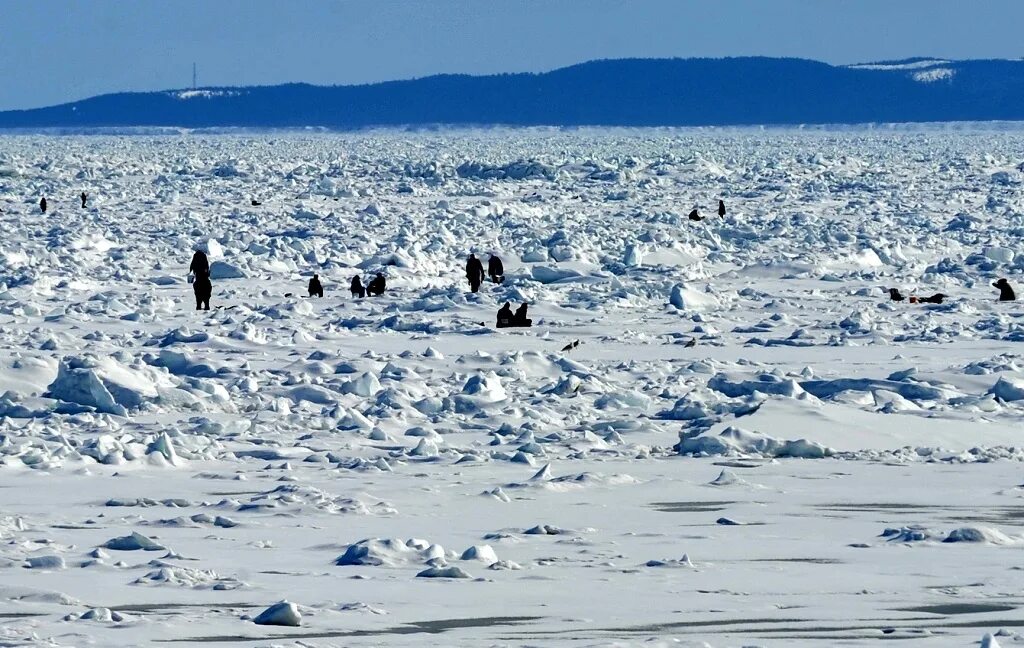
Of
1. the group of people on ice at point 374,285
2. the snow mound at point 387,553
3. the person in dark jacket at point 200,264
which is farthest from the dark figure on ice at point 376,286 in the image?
the snow mound at point 387,553

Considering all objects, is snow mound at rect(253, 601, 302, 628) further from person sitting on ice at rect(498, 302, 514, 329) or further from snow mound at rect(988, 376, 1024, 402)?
person sitting on ice at rect(498, 302, 514, 329)

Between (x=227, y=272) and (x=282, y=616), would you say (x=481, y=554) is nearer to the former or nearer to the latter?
(x=282, y=616)

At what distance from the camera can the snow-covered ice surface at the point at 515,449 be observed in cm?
514

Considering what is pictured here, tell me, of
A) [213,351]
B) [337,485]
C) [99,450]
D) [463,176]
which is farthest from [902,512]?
[463,176]

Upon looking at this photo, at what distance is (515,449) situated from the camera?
840 cm

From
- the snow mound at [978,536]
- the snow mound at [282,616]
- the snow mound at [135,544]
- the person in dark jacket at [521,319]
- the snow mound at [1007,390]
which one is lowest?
the person in dark jacket at [521,319]

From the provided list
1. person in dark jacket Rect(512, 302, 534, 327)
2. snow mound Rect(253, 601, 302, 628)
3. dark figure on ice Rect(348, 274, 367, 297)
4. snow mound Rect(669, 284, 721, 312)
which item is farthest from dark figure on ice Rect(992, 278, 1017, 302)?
snow mound Rect(253, 601, 302, 628)

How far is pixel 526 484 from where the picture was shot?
7.38 meters

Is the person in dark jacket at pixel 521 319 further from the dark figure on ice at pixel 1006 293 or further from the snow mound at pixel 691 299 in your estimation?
the dark figure on ice at pixel 1006 293

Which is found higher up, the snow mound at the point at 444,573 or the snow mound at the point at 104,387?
the snow mound at the point at 444,573

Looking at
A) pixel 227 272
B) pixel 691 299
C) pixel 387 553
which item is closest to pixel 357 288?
pixel 227 272

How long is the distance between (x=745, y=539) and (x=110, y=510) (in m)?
2.28

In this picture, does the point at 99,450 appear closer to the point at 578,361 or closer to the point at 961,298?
the point at 578,361

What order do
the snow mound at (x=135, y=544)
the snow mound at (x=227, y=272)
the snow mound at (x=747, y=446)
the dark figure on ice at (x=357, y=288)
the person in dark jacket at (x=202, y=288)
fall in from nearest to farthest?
the snow mound at (x=135, y=544) → the snow mound at (x=747, y=446) → the person in dark jacket at (x=202, y=288) → the dark figure on ice at (x=357, y=288) → the snow mound at (x=227, y=272)
